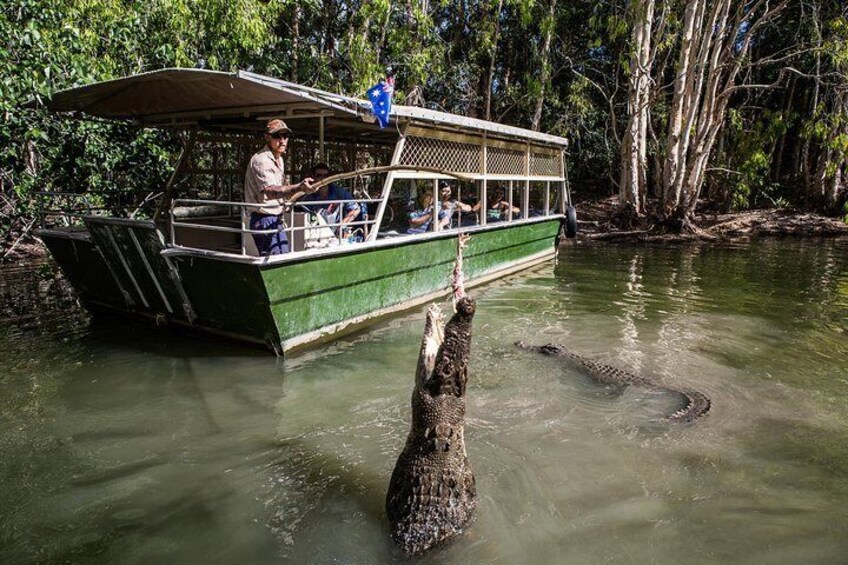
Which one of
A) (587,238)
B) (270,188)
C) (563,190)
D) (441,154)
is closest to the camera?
(270,188)

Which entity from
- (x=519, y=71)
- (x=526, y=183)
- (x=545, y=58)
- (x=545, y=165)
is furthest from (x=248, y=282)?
(x=519, y=71)

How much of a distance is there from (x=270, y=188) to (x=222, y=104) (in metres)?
1.83

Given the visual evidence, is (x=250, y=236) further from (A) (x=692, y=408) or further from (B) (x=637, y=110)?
(B) (x=637, y=110)

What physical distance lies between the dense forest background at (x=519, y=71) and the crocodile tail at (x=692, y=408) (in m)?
7.56

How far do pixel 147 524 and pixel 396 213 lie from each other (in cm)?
753

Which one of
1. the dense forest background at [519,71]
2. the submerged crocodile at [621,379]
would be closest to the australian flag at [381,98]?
the submerged crocodile at [621,379]

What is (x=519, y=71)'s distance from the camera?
23547 mm

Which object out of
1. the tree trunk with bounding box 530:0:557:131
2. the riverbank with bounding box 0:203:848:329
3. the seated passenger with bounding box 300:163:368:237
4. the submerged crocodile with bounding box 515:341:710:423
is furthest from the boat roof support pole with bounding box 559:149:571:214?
the submerged crocodile with bounding box 515:341:710:423

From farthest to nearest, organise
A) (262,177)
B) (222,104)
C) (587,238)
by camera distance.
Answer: (587,238), (222,104), (262,177)

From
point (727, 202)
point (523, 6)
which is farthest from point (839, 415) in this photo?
point (727, 202)

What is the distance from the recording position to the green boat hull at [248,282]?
6020 millimetres

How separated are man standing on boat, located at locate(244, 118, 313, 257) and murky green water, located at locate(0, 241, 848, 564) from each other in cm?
120

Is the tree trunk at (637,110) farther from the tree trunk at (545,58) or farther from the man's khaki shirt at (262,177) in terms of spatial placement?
the man's khaki shirt at (262,177)

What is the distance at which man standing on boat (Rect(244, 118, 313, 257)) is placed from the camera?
19.7ft
